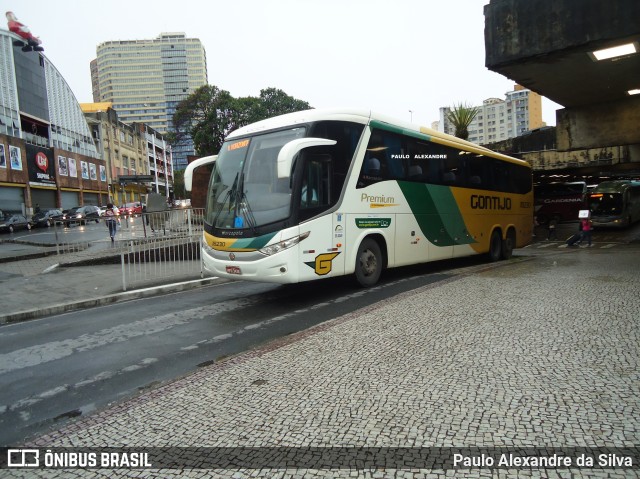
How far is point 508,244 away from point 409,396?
1216 cm

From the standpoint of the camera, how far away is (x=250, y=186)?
720cm

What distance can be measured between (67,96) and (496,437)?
2527 inches

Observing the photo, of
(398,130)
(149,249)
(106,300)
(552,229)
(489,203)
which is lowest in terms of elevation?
(552,229)

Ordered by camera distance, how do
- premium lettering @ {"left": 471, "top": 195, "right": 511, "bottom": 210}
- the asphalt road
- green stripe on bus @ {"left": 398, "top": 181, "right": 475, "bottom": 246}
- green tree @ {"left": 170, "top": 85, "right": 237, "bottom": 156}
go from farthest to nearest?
green tree @ {"left": 170, "top": 85, "right": 237, "bottom": 156}, premium lettering @ {"left": 471, "top": 195, "right": 511, "bottom": 210}, green stripe on bus @ {"left": 398, "top": 181, "right": 475, "bottom": 246}, the asphalt road

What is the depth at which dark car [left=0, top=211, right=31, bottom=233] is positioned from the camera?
28625mm

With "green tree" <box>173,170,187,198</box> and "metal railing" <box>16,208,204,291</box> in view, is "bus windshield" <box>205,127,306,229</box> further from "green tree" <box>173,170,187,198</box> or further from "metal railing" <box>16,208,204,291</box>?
"green tree" <box>173,170,187,198</box>

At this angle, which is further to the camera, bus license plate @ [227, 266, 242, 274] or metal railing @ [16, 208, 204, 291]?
metal railing @ [16, 208, 204, 291]

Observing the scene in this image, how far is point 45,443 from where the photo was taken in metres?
3.00

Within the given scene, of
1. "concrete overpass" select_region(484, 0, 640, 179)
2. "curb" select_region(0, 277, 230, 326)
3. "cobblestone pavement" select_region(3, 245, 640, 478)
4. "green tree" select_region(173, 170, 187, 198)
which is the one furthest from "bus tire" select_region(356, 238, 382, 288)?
"green tree" select_region(173, 170, 187, 198)

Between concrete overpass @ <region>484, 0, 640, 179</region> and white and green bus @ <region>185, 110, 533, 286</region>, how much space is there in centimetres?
257

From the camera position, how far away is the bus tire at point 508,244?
45.4 ft

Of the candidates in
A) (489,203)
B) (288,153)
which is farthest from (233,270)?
(489,203)

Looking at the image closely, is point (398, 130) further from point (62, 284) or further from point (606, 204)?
point (606, 204)

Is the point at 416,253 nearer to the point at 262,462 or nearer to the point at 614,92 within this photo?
the point at 614,92
